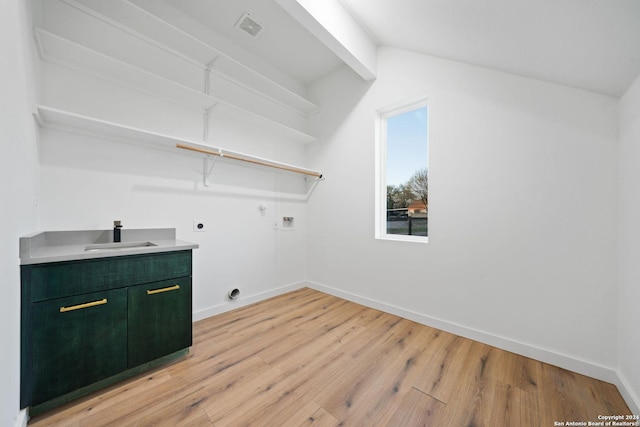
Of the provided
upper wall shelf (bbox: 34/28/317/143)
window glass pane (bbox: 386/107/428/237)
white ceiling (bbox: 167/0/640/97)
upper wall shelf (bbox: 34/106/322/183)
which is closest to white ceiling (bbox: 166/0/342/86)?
white ceiling (bbox: 167/0/640/97)

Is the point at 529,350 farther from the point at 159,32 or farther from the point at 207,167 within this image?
the point at 159,32

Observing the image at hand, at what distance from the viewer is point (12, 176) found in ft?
3.22

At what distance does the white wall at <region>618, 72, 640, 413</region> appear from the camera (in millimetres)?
1300

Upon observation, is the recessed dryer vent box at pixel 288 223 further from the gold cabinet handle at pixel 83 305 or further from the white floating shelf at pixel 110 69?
the gold cabinet handle at pixel 83 305

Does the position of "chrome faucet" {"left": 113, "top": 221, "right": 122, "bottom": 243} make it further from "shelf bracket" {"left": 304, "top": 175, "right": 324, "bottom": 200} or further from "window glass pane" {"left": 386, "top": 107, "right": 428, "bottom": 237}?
"window glass pane" {"left": 386, "top": 107, "right": 428, "bottom": 237}

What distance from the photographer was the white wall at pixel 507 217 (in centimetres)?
158

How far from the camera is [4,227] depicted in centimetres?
90

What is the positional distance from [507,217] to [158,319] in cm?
275

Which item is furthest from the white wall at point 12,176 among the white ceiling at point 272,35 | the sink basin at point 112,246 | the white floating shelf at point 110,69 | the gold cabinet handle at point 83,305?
the white ceiling at point 272,35

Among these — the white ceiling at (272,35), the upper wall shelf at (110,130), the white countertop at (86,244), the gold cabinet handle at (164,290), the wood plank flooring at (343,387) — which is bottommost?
the wood plank flooring at (343,387)

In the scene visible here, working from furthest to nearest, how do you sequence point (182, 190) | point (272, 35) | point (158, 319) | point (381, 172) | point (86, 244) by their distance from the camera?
point (381, 172)
point (272, 35)
point (182, 190)
point (86, 244)
point (158, 319)

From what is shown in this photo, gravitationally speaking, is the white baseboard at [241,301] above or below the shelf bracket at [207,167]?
below

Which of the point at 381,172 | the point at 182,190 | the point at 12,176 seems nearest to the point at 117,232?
the point at 182,190

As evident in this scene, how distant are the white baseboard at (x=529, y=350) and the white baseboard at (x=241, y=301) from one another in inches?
45.7
